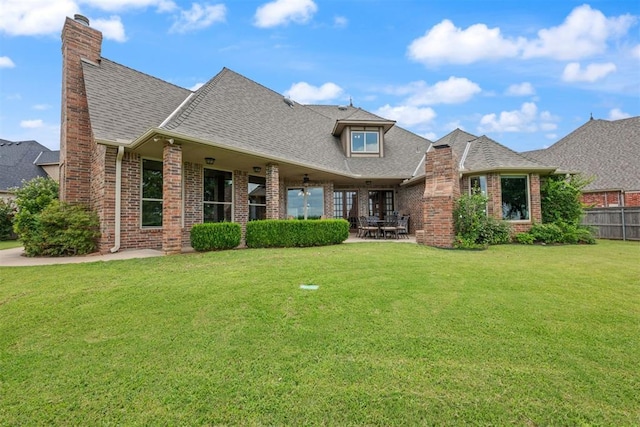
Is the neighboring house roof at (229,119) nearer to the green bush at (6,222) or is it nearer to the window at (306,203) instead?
the window at (306,203)

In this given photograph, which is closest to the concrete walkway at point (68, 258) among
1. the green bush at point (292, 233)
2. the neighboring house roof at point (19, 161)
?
the green bush at point (292, 233)

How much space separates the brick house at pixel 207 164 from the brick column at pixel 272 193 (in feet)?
0.12

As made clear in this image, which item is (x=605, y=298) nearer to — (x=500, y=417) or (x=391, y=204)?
(x=500, y=417)

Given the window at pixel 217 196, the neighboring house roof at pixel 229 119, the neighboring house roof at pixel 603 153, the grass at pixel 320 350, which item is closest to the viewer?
the grass at pixel 320 350

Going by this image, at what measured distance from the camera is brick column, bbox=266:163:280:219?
978 cm

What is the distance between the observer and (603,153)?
18594 millimetres

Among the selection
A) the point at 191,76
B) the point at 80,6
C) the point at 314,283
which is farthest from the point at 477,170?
the point at 191,76

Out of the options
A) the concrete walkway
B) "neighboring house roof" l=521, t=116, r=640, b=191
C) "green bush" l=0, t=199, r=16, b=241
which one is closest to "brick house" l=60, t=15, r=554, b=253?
the concrete walkway

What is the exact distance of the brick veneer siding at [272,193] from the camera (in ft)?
32.1

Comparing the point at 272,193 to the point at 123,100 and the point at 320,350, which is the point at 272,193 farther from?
the point at 320,350

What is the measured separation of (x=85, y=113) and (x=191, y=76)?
9214 millimetres

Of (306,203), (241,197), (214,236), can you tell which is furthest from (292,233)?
(306,203)

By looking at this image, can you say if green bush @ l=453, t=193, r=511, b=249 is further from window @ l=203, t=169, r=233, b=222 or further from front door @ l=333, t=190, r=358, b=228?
window @ l=203, t=169, r=233, b=222

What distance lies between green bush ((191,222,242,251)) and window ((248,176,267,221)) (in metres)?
3.42
